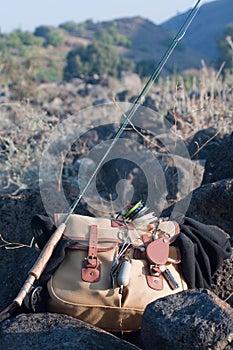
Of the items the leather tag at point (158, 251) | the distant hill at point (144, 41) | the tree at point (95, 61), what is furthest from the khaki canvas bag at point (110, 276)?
the distant hill at point (144, 41)

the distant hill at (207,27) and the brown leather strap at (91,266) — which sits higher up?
the brown leather strap at (91,266)

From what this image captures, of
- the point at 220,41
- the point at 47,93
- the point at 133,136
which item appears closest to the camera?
the point at 133,136

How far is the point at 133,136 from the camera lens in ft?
21.8

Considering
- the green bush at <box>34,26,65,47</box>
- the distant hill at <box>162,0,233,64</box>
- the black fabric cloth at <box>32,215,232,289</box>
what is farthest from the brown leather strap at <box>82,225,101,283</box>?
the distant hill at <box>162,0,233,64</box>

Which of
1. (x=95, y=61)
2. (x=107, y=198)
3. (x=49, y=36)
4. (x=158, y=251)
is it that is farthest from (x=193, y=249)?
(x=49, y=36)

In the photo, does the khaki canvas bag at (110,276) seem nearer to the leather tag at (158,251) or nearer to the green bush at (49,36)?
the leather tag at (158,251)

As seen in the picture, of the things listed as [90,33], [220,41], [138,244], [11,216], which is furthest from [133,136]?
[90,33]

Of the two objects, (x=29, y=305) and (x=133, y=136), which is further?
(x=133, y=136)

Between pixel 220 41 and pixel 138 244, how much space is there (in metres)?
24.1

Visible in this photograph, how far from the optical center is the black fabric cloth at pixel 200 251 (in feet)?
9.50

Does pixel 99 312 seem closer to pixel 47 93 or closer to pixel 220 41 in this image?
pixel 47 93

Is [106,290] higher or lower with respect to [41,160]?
higher

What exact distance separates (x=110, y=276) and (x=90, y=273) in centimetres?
8

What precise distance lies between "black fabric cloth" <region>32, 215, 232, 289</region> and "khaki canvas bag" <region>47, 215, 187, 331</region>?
0.11 ft
